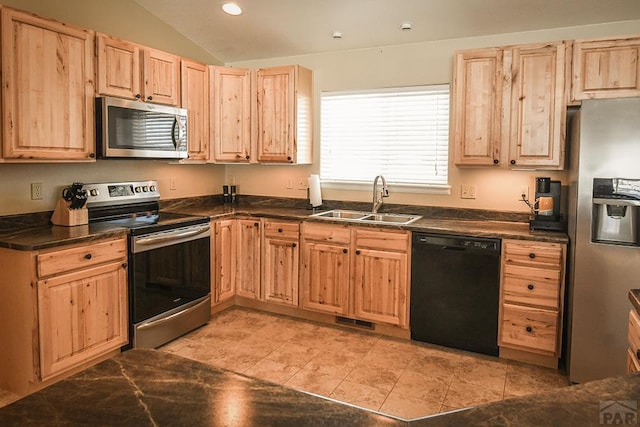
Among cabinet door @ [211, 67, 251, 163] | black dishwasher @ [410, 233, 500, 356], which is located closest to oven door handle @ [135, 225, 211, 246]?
cabinet door @ [211, 67, 251, 163]

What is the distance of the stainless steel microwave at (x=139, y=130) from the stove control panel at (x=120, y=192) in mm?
→ 382

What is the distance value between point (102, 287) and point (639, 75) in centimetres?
375

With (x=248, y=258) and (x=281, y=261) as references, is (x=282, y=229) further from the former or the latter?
(x=248, y=258)

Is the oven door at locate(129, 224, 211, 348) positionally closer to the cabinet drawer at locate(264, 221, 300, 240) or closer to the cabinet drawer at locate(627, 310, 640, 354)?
the cabinet drawer at locate(264, 221, 300, 240)

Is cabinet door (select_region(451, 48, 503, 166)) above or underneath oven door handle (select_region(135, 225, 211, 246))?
above

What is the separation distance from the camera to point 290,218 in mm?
4055

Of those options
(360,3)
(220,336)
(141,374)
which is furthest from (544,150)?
(141,374)

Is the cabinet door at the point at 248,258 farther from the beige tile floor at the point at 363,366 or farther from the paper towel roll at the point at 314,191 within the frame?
the paper towel roll at the point at 314,191

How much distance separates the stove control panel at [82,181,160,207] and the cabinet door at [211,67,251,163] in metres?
0.66

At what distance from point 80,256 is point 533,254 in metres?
2.94

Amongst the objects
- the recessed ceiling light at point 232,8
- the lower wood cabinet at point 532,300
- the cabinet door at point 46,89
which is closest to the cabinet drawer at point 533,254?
the lower wood cabinet at point 532,300

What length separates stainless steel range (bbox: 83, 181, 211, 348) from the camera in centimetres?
327

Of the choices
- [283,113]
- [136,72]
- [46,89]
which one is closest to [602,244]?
[283,113]

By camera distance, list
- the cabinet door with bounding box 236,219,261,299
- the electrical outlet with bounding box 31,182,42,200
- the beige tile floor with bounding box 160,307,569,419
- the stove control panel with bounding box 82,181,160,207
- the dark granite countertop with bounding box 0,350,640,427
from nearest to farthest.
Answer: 1. the dark granite countertop with bounding box 0,350,640,427
2. the beige tile floor with bounding box 160,307,569,419
3. the electrical outlet with bounding box 31,182,42,200
4. the stove control panel with bounding box 82,181,160,207
5. the cabinet door with bounding box 236,219,261,299
